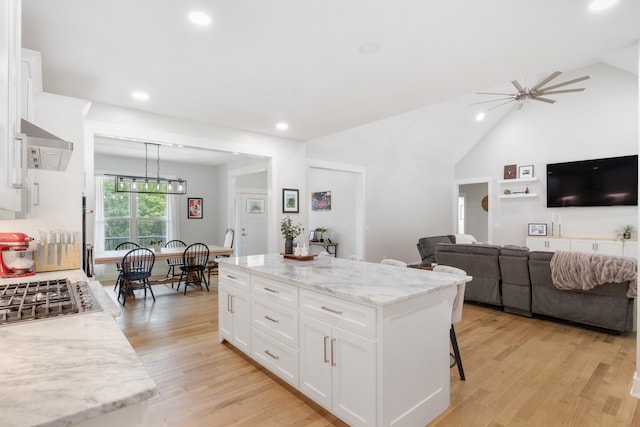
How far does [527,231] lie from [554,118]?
2496 millimetres

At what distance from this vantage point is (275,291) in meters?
2.49

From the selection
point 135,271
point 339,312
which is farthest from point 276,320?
point 135,271

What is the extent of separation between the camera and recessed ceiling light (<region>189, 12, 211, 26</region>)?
2.14 m

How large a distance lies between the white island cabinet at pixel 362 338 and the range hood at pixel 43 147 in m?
1.46

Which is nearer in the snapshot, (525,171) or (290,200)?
(290,200)

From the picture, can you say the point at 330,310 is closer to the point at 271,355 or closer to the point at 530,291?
the point at 271,355

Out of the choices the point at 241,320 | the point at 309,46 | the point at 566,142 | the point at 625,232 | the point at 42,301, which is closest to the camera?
the point at 42,301

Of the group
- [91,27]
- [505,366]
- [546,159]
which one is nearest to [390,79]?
[91,27]

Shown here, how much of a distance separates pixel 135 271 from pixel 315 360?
3.99 m

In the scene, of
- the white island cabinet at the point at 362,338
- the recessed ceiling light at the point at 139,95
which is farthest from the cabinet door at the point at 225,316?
the recessed ceiling light at the point at 139,95

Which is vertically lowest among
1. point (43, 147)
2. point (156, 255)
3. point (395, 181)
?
point (156, 255)

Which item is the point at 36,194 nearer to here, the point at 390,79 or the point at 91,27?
the point at 91,27

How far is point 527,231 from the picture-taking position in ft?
24.3

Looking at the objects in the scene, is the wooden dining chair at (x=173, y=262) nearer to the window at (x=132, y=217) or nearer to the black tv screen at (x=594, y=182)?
the window at (x=132, y=217)
